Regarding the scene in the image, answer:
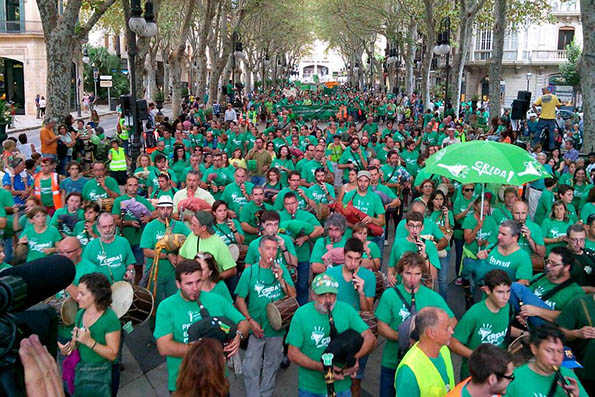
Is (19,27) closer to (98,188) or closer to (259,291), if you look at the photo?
(98,188)

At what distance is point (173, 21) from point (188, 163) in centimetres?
3287

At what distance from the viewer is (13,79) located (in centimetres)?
4553

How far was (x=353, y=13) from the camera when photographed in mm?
46156

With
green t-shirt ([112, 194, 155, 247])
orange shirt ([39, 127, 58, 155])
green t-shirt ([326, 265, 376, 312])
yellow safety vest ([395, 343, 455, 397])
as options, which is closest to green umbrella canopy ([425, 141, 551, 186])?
green t-shirt ([326, 265, 376, 312])

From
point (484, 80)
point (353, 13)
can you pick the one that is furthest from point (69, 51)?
point (484, 80)

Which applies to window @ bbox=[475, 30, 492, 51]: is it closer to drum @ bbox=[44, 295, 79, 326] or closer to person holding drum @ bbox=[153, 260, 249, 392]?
drum @ bbox=[44, 295, 79, 326]

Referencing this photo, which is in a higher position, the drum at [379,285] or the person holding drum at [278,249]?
the person holding drum at [278,249]

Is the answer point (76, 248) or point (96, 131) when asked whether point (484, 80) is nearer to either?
point (96, 131)

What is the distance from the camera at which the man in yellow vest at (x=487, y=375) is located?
3.34m

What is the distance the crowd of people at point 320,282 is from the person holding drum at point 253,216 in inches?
0.8

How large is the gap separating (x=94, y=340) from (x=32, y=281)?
2.35 m

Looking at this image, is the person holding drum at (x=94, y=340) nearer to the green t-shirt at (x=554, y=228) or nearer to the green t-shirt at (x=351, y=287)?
the green t-shirt at (x=351, y=287)

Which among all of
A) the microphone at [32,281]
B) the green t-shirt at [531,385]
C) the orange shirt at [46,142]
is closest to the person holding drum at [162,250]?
the green t-shirt at [531,385]

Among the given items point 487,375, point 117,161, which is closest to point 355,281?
point 487,375
